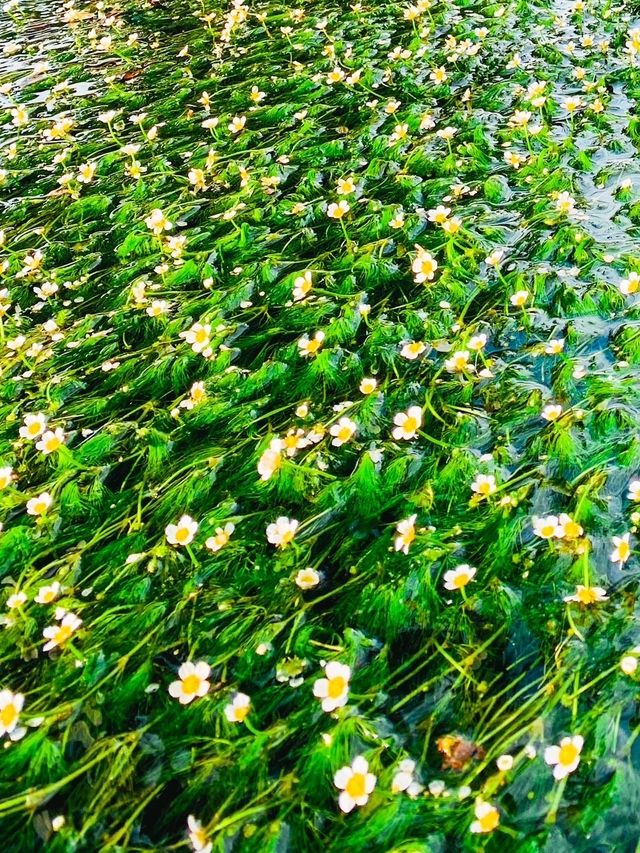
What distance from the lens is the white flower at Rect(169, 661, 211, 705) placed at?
2.53 m

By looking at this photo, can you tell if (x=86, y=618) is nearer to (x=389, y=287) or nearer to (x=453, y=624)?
(x=453, y=624)

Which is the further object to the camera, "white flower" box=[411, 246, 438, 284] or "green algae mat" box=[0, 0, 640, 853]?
"white flower" box=[411, 246, 438, 284]

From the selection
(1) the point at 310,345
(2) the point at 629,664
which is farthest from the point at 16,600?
(2) the point at 629,664

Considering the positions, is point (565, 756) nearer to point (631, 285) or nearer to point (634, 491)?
point (634, 491)

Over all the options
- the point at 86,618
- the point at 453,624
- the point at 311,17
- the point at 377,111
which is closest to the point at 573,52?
the point at 377,111

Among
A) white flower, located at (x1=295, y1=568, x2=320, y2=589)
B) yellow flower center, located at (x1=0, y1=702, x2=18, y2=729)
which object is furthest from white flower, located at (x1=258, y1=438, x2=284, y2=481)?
yellow flower center, located at (x1=0, y1=702, x2=18, y2=729)

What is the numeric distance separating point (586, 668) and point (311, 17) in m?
8.39

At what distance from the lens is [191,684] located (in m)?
2.55

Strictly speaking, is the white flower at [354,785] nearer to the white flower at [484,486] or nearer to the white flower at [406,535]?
the white flower at [406,535]

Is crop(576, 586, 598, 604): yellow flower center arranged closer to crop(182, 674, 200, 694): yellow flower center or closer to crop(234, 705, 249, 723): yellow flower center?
crop(234, 705, 249, 723): yellow flower center

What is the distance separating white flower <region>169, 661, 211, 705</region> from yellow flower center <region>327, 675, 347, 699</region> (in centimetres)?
48

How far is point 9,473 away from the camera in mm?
3688

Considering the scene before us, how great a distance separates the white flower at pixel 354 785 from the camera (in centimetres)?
214

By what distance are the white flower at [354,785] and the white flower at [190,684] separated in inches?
25.1
